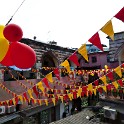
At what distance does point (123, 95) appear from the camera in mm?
11266

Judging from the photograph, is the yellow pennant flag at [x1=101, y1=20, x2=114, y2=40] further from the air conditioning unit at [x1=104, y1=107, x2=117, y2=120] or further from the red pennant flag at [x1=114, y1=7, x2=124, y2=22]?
the air conditioning unit at [x1=104, y1=107, x2=117, y2=120]

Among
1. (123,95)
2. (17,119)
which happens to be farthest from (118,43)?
(17,119)

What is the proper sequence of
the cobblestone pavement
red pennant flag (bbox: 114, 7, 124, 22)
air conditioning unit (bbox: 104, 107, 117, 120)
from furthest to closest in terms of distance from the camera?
1. the cobblestone pavement
2. air conditioning unit (bbox: 104, 107, 117, 120)
3. red pennant flag (bbox: 114, 7, 124, 22)

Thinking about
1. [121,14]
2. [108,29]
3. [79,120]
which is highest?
[121,14]

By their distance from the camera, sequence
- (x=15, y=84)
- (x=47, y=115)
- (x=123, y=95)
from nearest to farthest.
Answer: (x=123, y=95)
(x=15, y=84)
(x=47, y=115)

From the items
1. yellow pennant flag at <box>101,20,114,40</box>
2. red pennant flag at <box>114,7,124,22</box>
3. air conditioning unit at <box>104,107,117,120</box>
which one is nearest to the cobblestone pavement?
air conditioning unit at <box>104,107,117,120</box>

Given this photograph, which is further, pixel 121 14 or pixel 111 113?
pixel 111 113

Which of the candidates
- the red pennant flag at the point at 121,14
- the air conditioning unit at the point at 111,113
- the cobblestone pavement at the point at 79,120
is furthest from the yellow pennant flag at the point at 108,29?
the cobblestone pavement at the point at 79,120

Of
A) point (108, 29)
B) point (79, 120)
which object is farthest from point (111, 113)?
point (108, 29)

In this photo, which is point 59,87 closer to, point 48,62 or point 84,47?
point 48,62

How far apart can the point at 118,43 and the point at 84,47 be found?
13718 mm

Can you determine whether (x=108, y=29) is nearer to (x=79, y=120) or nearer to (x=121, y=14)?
(x=121, y=14)

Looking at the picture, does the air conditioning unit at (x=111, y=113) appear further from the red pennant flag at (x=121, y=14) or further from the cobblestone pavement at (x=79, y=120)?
the red pennant flag at (x=121, y=14)

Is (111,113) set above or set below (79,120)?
above
